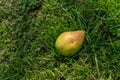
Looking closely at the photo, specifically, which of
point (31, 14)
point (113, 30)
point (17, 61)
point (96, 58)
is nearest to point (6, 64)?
point (17, 61)

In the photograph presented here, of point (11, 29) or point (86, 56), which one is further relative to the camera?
point (11, 29)

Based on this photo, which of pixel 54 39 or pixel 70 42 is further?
pixel 54 39

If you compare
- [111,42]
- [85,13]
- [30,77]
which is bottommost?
[30,77]

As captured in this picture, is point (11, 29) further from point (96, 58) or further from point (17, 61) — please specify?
point (96, 58)

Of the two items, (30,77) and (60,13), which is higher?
(60,13)
